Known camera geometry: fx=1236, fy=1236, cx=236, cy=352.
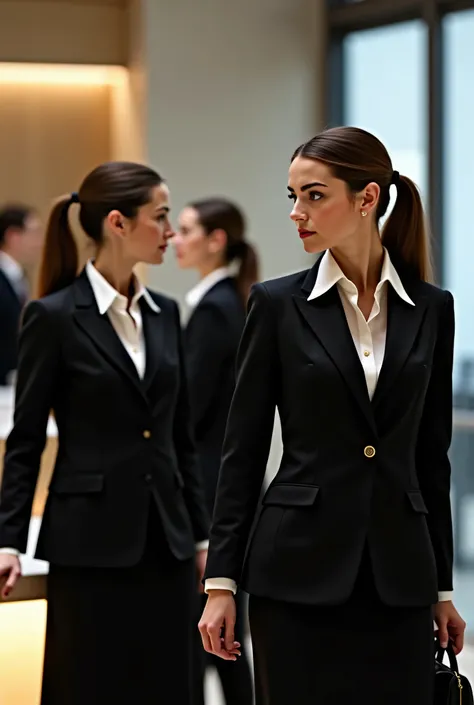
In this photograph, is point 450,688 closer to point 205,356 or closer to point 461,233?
point 205,356

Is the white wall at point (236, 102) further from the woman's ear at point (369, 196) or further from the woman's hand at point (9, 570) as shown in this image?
the woman's ear at point (369, 196)

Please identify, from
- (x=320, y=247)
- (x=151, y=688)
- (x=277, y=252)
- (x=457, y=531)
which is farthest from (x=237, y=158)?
(x=320, y=247)

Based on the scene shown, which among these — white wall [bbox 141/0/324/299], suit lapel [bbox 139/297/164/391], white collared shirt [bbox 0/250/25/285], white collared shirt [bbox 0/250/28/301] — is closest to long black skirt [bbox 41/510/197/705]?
suit lapel [bbox 139/297/164/391]

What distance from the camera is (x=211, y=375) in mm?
4344

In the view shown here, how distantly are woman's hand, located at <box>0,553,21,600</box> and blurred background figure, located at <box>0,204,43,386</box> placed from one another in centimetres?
424

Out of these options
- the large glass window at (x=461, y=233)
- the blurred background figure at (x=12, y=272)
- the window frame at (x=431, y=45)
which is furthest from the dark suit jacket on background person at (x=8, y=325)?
the large glass window at (x=461, y=233)

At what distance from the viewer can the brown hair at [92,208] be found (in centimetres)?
318

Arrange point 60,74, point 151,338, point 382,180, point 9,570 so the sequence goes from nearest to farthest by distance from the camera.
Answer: point 382,180 → point 9,570 → point 151,338 → point 60,74

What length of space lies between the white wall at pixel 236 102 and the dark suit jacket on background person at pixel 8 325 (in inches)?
69.2

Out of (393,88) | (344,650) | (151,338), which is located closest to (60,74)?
(393,88)

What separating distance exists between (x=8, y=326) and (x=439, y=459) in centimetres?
542

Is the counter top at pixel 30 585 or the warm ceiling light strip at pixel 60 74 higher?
the warm ceiling light strip at pixel 60 74

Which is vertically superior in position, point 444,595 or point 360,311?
point 360,311

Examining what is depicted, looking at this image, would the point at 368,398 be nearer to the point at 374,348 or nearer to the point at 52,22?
the point at 374,348
